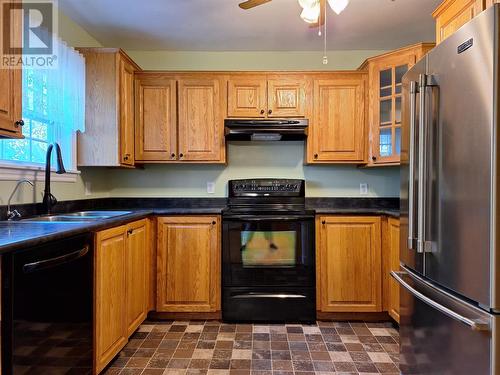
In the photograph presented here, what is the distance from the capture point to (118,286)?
1978 mm

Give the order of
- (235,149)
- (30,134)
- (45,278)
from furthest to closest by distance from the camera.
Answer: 1. (235,149)
2. (30,134)
3. (45,278)

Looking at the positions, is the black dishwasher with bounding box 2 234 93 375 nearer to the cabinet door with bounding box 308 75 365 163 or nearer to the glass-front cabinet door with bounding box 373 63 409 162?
the cabinet door with bounding box 308 75 365 163

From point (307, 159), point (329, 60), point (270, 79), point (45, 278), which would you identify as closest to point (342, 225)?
point (307, 159)

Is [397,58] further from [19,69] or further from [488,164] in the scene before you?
[19,69]

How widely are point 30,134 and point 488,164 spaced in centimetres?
253

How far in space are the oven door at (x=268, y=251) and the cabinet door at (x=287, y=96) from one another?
98 cm

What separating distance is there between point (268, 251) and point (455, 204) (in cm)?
163

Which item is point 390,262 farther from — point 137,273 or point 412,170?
point 137,273

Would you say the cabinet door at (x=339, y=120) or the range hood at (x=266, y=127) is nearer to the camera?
the range hood at (x=266, y=127)

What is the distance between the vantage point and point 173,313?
2.64 metres

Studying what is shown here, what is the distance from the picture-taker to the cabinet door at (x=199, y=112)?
287 centimetres

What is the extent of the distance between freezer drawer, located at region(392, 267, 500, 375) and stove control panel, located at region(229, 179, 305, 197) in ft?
5.02

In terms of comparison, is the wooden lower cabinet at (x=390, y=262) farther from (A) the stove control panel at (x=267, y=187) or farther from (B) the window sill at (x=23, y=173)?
(B) the window sill at (x=23, y=173)

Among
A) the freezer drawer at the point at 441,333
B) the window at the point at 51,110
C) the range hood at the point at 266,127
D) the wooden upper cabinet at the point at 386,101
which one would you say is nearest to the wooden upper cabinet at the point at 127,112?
the window at the point at 51,110
